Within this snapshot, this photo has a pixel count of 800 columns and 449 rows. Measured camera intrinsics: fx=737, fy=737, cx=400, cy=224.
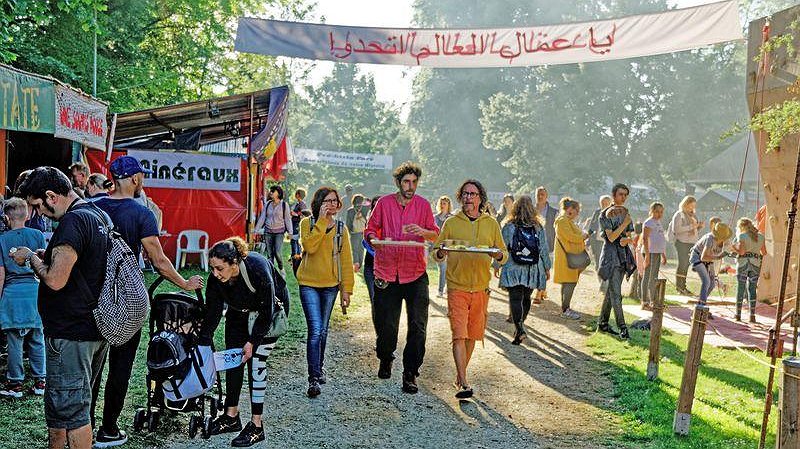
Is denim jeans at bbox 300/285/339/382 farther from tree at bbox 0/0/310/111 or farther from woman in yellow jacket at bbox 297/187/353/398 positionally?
tree at bbox 0/0/310/111

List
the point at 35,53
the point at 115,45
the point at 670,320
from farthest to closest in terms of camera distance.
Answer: the point at 115,45
the point at 35,53
the point at 670,320

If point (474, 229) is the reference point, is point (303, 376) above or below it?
below

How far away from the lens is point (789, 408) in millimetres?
4000

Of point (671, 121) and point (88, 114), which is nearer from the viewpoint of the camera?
point (88, 114)

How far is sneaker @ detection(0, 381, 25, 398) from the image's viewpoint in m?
5.95

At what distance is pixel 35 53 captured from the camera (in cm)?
1511

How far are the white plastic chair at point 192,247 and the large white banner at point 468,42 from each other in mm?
5502

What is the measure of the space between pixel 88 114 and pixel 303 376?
5.38 meters

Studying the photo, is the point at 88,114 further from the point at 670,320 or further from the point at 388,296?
the point at 670,320

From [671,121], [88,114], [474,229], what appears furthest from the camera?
[671,121]

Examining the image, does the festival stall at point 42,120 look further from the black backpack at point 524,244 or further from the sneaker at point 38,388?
the black backpack at point 524,244

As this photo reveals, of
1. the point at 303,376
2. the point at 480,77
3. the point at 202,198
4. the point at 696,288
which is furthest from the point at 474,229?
the point at 480,77

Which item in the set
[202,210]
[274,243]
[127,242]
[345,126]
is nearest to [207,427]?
[127,242]

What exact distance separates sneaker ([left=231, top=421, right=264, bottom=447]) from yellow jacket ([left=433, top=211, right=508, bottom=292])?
229cm
